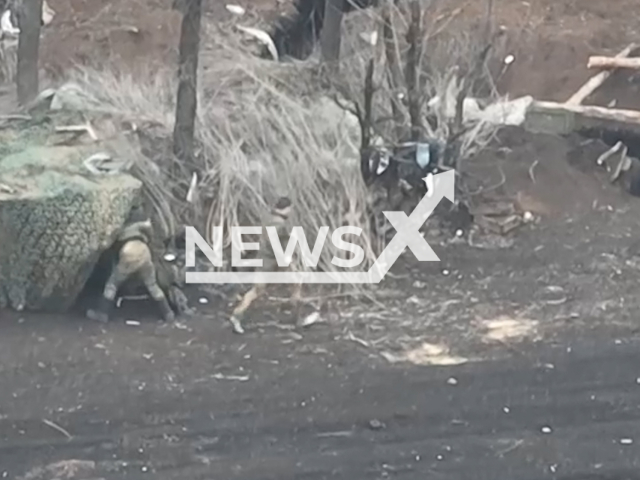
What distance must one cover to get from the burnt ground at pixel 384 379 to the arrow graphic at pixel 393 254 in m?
0.07

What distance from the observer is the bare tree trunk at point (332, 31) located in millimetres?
6375

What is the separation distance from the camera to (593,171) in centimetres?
645

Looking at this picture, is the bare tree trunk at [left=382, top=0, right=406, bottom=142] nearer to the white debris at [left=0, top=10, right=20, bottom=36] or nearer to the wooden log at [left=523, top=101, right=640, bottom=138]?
the wooden log at [left=523, top=101, right=640, bottom=138]

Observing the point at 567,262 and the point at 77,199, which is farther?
the point at 567,262

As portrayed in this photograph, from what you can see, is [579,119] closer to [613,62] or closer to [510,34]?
[613,62]

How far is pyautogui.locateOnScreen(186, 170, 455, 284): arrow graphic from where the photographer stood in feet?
16.7

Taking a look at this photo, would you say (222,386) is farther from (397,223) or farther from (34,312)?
(397,223)

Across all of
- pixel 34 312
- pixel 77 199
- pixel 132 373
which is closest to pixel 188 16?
pixel 77 199

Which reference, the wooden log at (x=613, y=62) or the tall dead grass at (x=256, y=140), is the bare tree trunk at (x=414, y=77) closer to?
the tall dead grass at (x=256, y=140)

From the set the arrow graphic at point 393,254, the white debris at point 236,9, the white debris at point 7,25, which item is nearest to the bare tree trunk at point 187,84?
the arrow graphic at point 393,254

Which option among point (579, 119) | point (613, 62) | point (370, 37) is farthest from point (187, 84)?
point (613, 62)

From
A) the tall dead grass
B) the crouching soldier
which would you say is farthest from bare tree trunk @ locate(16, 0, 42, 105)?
the crouching soldier

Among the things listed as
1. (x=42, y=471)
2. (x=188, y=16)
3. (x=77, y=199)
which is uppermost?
(x=188, y=16)

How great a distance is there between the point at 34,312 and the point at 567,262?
6.83 ft
